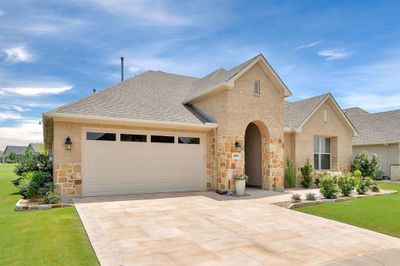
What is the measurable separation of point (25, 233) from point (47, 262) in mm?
2172

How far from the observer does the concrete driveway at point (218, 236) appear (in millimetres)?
5086

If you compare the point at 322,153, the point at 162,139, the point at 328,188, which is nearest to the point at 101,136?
the point at 162,139

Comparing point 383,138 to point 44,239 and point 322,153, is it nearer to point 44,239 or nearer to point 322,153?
point 322,153

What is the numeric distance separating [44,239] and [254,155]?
12554 millimetres

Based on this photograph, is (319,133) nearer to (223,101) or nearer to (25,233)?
(223,101)

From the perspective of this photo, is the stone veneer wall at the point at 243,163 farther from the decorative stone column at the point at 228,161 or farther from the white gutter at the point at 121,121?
the white gutter at the point at 121,121

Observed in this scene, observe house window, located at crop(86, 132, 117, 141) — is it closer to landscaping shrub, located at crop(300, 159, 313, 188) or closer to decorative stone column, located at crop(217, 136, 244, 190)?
decorative stone column, located at crop(217, 136, 244, 190)

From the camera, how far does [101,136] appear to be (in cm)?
1188

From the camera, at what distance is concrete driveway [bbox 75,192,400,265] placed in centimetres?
509

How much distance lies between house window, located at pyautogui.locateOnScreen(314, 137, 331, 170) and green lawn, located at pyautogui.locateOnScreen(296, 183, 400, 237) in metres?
6.88

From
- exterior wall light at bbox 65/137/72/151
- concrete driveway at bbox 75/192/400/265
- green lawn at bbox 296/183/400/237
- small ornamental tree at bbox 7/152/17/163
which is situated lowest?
small ornamental tree at bbox 7/152/17/163

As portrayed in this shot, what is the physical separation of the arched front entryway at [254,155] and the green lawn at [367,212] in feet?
18.5

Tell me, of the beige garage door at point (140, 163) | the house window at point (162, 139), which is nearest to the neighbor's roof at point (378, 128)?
the beige garage door at point (140, 163)

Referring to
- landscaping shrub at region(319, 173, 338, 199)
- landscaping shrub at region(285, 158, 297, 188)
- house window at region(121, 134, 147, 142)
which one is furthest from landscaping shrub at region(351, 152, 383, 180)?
house window at region(121, 134, 147, 142)
